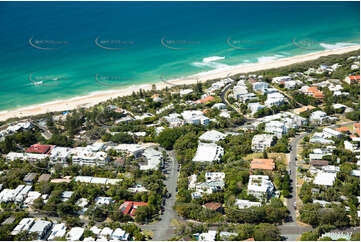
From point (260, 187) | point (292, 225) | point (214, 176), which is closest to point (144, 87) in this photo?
point (214, 176)

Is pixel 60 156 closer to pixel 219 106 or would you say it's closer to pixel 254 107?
pixel 219 106

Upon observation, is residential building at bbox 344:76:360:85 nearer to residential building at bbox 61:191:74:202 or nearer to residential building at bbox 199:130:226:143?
residential building at bbox 199:130:226:143

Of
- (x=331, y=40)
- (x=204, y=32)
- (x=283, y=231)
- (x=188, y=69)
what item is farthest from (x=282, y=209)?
(x=204, y=32)

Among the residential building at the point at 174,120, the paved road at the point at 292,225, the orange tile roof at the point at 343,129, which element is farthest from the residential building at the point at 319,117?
the residential building at the point at 174,120

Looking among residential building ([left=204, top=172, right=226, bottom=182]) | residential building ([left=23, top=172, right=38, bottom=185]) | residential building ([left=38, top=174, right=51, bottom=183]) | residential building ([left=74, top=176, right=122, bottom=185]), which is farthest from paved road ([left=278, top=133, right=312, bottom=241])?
residential building ([left=23, top=172, right=38, bottom=185])

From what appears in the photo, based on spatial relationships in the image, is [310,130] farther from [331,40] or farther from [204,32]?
[204,32]

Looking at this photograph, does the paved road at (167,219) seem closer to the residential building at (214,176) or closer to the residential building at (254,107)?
the residential building at (214,176)
